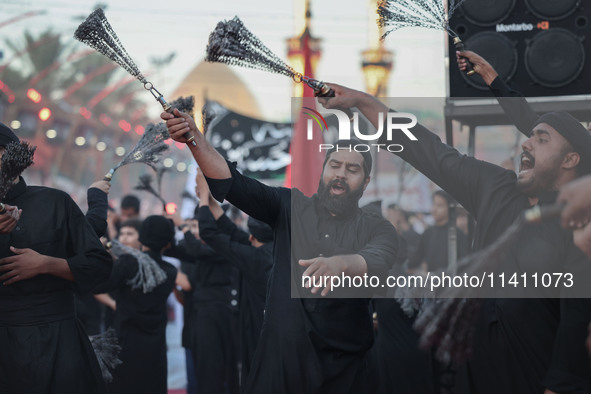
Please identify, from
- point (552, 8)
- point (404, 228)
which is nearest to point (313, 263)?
point (552, 8)

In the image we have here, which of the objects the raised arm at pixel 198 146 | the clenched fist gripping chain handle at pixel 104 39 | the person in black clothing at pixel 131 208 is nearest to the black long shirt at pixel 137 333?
the person in black clothing at pixel 131 208

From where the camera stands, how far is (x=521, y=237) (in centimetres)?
399

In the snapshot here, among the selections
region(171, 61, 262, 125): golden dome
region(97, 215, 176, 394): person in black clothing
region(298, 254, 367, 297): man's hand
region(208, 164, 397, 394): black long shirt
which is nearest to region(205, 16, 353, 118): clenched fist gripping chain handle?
region(208, 164, 397, 394): black long shirt

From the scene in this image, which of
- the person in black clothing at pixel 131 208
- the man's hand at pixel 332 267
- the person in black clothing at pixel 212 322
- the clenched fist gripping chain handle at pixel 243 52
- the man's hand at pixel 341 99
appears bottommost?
the person in black clothing at pixel 212 322

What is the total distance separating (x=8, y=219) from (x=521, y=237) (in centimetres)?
261

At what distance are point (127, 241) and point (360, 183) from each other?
13.2ft

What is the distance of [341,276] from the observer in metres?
4.23

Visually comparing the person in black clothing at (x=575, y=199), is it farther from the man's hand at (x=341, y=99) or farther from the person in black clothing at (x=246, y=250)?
the person in black clothing at (x=246, y=250)

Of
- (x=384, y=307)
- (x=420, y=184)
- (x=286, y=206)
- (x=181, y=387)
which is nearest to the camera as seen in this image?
(x=286, y=206)

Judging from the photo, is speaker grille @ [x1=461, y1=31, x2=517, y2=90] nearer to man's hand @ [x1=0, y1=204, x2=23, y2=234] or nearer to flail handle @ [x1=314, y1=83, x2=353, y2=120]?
flail handle @ [x1=314, y1=83, x2=353, y2=120]

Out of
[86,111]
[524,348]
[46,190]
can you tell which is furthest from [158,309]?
[86,111]

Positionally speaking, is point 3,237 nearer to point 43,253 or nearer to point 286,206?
point 43,253

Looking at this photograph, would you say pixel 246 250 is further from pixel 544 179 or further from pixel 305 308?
pixel 544 179

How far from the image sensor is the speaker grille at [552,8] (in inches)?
229
